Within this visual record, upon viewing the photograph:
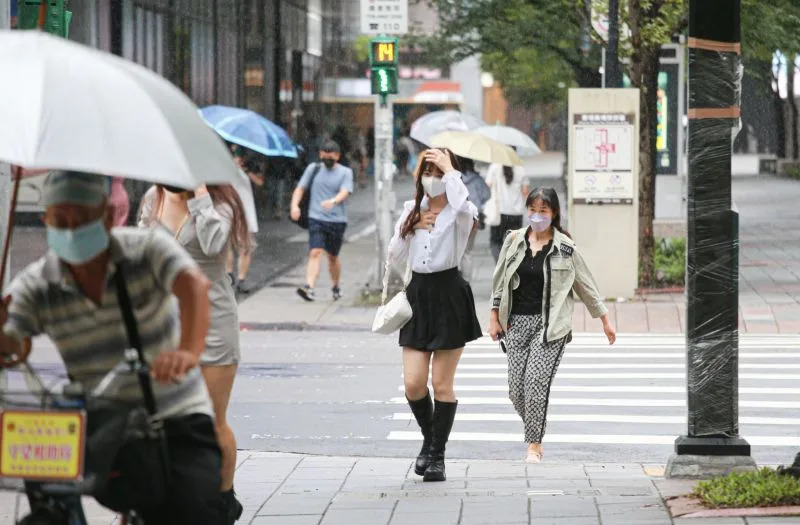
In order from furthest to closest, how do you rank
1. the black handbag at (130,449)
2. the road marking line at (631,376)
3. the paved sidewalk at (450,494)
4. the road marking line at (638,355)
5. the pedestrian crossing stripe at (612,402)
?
the road marking line at (638,355) < the road marking line at (631,376) < the pedestrian crossing stripe at (612,402) < the paved sidewalk at (450,494) < the black handbag at (130,449)

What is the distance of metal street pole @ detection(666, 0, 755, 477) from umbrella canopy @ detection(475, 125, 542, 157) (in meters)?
13.7

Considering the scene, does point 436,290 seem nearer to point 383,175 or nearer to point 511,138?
point 383,175

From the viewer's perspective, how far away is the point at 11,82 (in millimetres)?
4316

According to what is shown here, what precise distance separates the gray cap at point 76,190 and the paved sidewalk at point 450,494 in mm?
2957

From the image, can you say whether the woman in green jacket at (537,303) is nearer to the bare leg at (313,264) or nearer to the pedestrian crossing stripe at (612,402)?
the pedestrian crossing stripe at (612,402)

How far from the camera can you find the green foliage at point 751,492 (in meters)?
6.86

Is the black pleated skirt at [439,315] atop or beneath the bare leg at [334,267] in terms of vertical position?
atop

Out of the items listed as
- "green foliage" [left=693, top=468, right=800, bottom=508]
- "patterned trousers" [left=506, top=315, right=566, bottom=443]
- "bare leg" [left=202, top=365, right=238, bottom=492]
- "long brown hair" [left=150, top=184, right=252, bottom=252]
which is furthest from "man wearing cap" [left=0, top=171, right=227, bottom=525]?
"patterned trousers" [left=506, top=315, right=566, bottom=443]

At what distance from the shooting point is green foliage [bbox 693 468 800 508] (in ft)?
22.5

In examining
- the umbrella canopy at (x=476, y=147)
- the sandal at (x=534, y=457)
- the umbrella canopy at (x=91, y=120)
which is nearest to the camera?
the umbrella canopy at (x=91, y=120)

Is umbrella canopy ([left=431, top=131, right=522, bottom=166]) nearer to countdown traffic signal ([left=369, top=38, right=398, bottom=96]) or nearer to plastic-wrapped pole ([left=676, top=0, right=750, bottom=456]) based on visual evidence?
countdown traffic signal ([left=369, top=38, right=398, bottom=96])

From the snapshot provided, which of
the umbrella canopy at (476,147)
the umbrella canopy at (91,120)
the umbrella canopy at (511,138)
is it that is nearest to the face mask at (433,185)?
the umbrella canopy at (91,120)

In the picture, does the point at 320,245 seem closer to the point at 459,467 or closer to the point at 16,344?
the point at 459,467

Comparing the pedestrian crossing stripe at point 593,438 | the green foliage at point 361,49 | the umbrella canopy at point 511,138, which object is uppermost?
the green foliage at point 361,49
